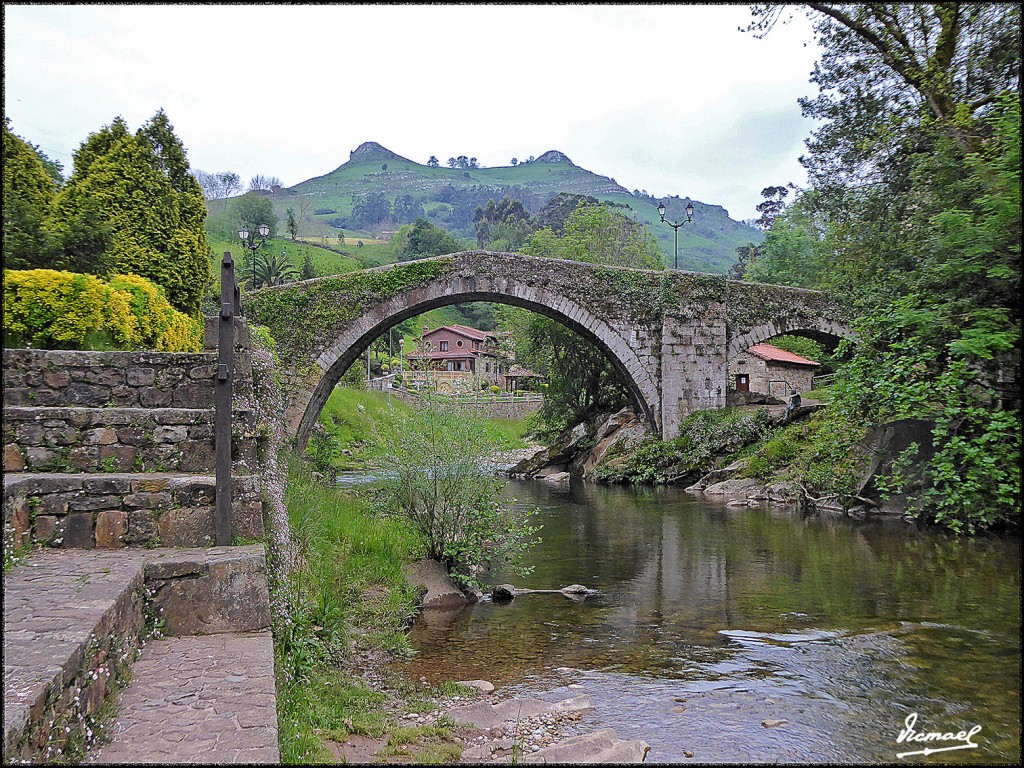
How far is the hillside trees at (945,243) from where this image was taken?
712 cm

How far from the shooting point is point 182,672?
3.38 m

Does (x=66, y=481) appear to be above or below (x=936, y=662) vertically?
above

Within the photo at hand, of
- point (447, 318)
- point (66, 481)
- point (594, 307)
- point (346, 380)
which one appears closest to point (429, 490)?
point (66, 481)

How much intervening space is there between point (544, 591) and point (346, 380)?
94.5 ft

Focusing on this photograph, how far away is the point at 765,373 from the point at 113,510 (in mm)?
27775

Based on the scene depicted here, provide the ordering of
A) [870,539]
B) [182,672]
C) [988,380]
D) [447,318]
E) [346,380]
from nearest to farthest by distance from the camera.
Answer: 1. [182,672]
2. [988,380]
3. [870,539]
4. [346,380]
5. [447,318]

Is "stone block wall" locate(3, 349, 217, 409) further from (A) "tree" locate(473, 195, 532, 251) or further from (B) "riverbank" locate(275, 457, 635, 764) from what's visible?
(A) "tree" locate(473, 195, 532, 251)

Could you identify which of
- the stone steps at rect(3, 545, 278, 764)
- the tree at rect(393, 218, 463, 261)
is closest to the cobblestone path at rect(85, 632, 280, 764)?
the stone steps at rect(3, 545, 278, 764)

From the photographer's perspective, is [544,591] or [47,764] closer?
[47,764]

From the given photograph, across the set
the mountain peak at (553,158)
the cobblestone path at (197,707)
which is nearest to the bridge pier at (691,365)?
the cobblestone path at (197,707)

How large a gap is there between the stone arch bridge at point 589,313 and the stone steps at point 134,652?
12.6 meters

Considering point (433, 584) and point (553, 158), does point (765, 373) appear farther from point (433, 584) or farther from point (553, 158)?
point (553, 158)

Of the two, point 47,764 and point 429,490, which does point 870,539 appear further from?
point 47,764

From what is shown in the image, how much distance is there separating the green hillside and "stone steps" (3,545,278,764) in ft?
357
